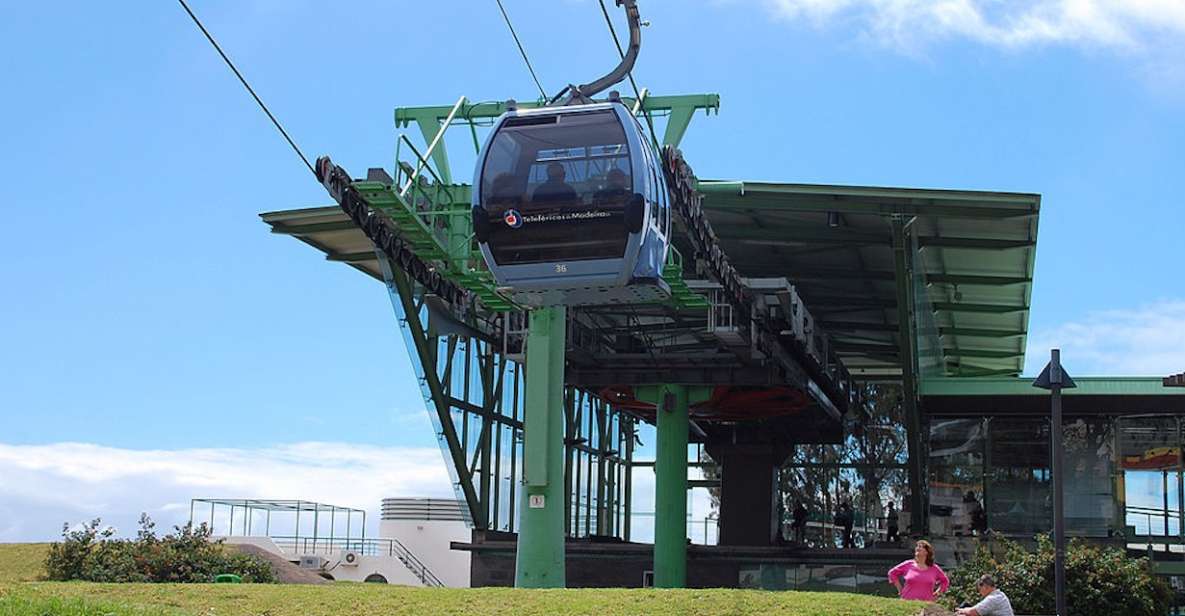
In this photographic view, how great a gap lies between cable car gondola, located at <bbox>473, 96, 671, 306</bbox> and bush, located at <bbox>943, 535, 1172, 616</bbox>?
6.24m

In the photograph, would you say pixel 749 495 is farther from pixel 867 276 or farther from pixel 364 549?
pixel 364 549

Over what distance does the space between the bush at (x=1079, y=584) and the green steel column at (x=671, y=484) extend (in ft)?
57.5

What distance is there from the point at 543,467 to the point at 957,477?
1738cm

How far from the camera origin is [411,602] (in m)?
16.7

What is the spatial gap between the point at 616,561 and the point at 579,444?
10482 millimetres

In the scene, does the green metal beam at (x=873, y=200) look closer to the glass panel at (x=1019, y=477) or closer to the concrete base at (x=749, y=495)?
the glass panel at (x=1019, y=477)

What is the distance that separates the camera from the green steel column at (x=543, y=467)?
2683 centimetres

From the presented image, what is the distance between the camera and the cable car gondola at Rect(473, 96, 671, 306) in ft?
68.7

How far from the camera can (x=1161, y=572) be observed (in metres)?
36.4

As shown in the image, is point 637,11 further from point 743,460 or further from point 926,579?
point 743,460

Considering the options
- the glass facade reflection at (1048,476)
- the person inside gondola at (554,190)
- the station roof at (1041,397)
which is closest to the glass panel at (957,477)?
the glass facade reflection at (1048,476)

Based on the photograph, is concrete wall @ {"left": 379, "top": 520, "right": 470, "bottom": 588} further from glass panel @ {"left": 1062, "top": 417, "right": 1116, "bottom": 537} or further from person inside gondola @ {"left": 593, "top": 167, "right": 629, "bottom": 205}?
person inside gondola @ {"left": 593, "top": 167, "right": 629, "bottom": 205}

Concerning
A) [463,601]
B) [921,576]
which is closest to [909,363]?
[921,576]

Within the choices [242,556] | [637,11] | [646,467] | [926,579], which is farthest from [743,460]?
[926,579]
